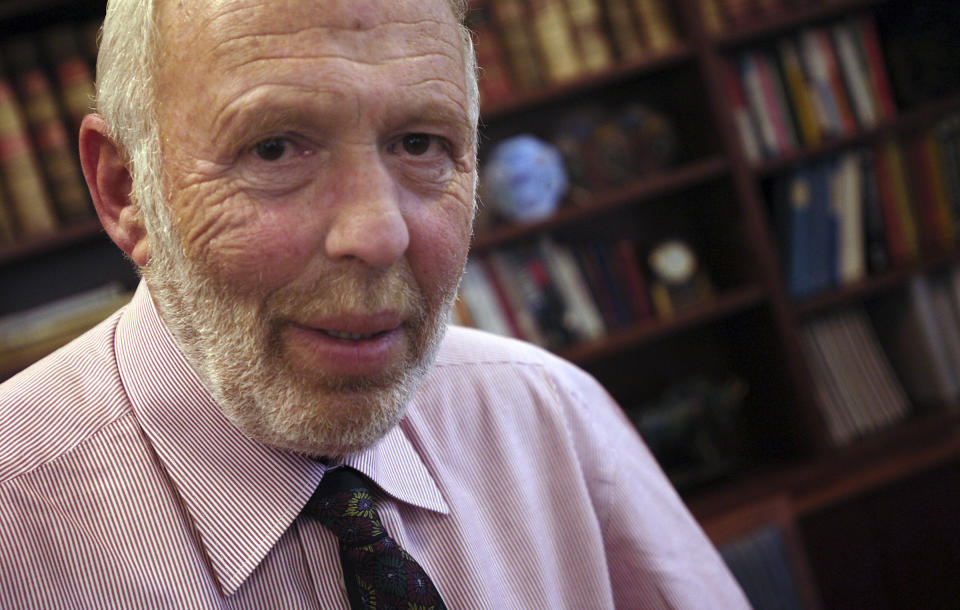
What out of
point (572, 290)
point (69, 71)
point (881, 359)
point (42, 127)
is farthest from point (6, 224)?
point (881, 359)

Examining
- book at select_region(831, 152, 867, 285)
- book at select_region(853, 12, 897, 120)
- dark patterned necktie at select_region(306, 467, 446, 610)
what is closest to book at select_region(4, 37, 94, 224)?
dark patterned necktie at select_region(306, 467, 446, 610)

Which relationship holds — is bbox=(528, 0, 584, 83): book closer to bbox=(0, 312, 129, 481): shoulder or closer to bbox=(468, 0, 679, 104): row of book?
bbox=(468, 0, 679, 104): row of book

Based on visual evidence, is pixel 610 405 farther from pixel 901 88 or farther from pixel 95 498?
pixel 901 88

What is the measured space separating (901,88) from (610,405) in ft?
6.80

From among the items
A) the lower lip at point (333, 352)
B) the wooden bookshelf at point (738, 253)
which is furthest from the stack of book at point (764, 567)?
the wooden bookshelf at point (738, 253)

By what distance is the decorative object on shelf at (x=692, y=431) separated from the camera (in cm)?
255

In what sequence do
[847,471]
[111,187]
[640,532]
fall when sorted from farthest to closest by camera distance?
[847,471]
[640,532]
[111,187]

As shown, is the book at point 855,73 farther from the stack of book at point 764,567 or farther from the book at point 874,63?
the stack of book at point 764,567

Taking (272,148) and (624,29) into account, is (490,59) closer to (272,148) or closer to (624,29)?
(624,29)

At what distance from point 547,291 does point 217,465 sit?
1.79 meters

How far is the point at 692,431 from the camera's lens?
8.45ft

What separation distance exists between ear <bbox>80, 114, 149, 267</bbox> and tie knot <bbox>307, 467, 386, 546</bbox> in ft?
0.99

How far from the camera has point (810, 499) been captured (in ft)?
8.12

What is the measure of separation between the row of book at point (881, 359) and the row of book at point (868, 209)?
126 mm
